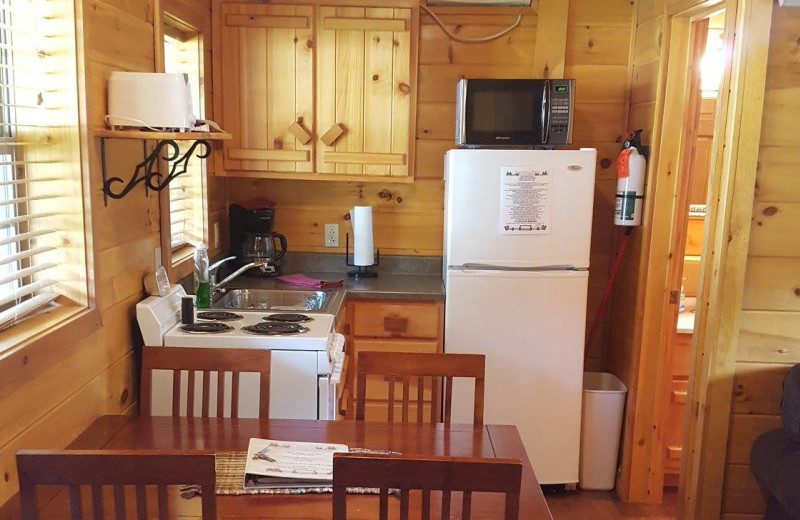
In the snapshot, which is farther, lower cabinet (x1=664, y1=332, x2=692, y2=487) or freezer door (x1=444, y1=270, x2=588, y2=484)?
lower cabinet (x1=664, y1=332, x2=692, y2=487)

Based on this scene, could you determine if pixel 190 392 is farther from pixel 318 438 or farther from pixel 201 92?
pixel 201 92

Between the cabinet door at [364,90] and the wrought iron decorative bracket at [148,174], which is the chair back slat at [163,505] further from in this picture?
the cabinet door at [364,90]

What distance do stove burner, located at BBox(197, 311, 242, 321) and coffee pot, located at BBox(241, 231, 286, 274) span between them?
0.72 metres

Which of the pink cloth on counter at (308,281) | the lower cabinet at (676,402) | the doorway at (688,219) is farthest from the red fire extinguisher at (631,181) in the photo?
the pink cloth on counter at (308,281)

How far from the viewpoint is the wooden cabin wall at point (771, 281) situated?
6.95 ft

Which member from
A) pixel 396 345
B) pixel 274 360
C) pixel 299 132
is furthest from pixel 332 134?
pixel 274 360

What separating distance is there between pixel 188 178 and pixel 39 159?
125 centimetres

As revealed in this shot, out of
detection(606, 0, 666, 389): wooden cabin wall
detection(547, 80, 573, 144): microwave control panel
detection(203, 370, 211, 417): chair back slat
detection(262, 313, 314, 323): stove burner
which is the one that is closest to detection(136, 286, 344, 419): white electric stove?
detection(262, 313, 314, 323): stove burner

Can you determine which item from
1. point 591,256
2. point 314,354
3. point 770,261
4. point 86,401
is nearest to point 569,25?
point 591,256

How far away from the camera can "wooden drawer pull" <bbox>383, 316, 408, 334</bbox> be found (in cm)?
296

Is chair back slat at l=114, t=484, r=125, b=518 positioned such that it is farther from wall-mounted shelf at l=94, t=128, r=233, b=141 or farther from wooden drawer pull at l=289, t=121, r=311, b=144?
wooden drawer pull at l=289, t=121, r=311, b=144

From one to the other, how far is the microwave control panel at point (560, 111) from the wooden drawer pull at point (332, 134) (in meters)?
0.92

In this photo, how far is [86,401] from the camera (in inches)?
71.2

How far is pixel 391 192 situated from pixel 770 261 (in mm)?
1712
